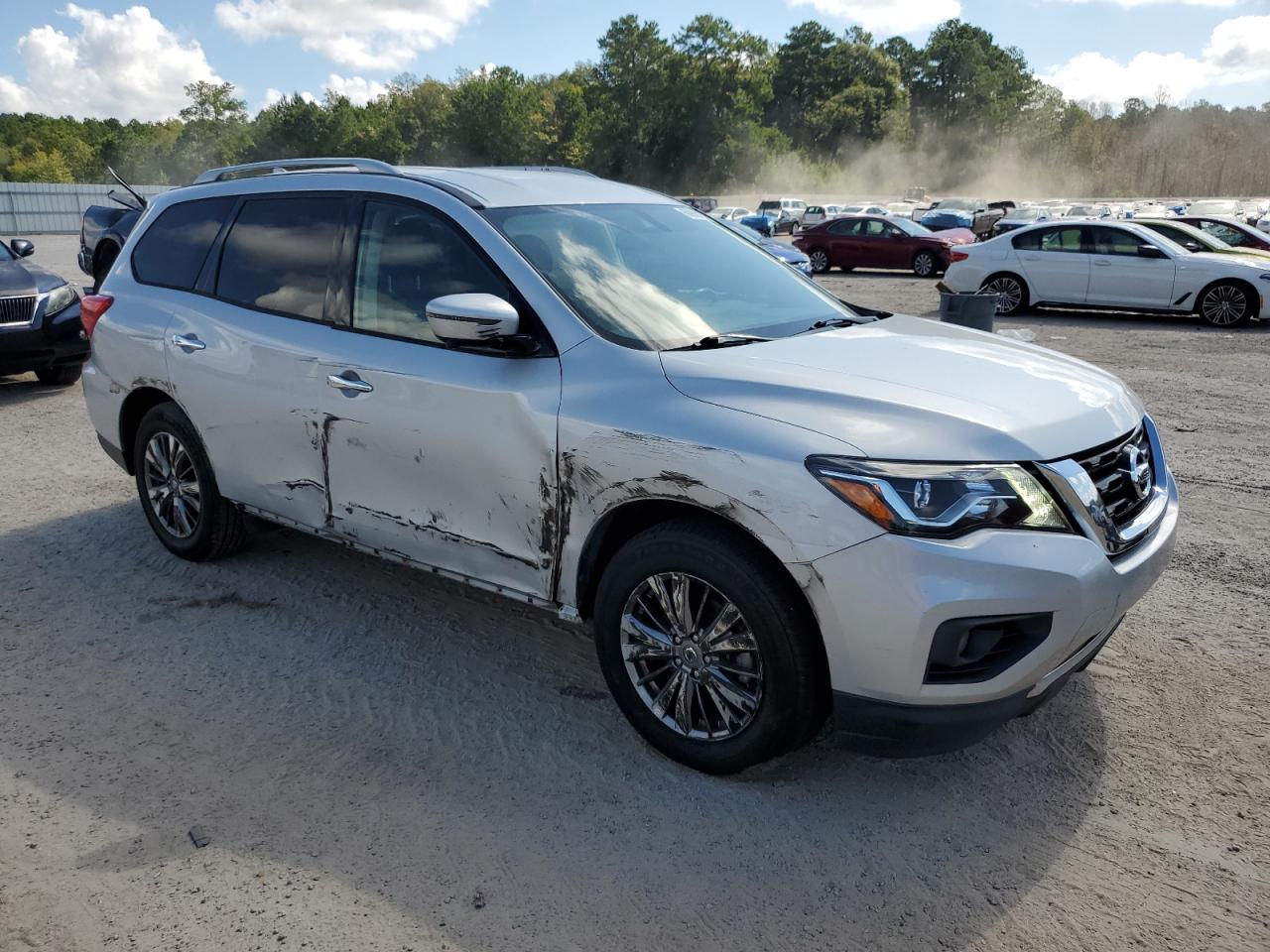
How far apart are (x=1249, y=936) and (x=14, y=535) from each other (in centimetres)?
589

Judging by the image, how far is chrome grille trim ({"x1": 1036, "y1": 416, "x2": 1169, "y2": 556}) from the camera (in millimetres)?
2918

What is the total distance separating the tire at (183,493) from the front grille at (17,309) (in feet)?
16.8

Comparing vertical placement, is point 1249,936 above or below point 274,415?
below

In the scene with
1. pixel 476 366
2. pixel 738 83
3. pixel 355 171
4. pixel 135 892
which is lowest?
pixel 135 892

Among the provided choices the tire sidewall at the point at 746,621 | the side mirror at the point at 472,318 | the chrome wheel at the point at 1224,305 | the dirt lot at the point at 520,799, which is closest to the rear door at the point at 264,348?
the dirt lot at the point at 520,799

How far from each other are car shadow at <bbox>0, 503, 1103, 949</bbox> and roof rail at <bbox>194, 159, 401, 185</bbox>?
6.29ft

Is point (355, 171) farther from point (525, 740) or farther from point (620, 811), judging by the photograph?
point (620, 811)

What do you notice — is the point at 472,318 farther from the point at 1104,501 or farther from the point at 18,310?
the point at 18,310

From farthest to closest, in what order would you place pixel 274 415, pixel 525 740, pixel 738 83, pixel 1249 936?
pixel 738 83
pixel 274 415
pixel 525 740
pixel 1249 936

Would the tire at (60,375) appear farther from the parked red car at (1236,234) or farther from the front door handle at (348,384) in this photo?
the parked red car at (1236,234)

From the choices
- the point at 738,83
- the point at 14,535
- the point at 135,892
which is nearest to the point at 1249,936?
the point at 135,892

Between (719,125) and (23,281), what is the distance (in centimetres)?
9051

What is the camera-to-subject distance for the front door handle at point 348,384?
12.9ft

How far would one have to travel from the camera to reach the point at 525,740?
3.57 metres
